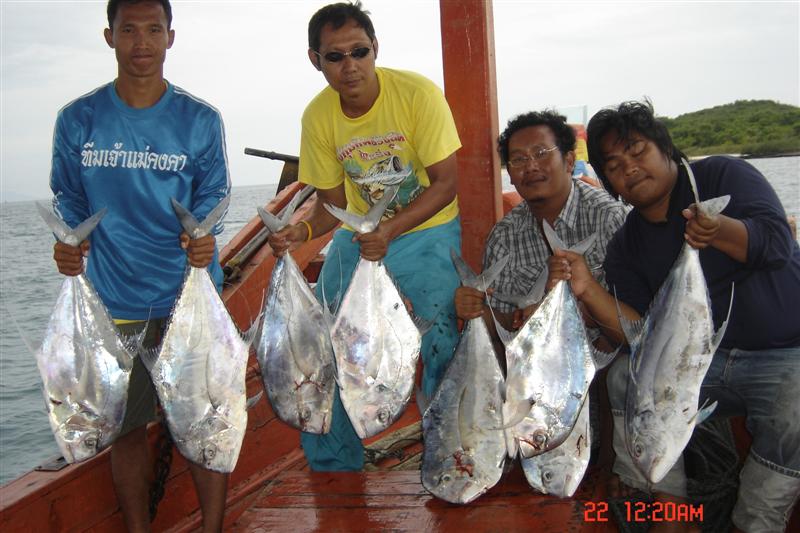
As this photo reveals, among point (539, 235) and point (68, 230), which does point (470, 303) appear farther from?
point (68, 230)

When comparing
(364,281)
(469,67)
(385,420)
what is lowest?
(385,420)

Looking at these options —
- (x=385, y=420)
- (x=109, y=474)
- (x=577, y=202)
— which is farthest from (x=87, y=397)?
(x=577, y=202)

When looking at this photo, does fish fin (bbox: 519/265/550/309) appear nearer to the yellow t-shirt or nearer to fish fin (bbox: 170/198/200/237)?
the yellow t-shirt

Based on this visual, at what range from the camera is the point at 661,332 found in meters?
Answer: 2.31

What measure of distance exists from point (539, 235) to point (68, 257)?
1.98 metres

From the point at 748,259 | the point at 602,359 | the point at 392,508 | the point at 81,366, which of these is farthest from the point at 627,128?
the point at 81,366

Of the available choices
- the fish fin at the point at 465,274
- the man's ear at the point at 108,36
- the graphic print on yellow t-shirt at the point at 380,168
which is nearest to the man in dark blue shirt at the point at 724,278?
the fish fin at the point at 465,274

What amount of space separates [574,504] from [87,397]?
187cm

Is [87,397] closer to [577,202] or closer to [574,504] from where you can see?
[574,504]

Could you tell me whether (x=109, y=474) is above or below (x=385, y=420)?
below

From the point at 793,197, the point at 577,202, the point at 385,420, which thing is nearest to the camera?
the point at 385,420

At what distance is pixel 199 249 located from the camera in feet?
8.24

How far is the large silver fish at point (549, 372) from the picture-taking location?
2.38 metres

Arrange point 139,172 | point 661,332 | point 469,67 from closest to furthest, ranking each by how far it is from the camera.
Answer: point 661,332 → point 139,172 → point 469,67
